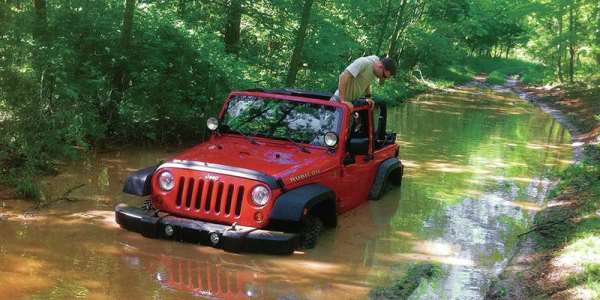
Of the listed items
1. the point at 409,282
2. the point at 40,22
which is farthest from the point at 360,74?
the point at 40,22

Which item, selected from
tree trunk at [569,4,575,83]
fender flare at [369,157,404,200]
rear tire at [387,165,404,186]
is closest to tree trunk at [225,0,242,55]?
rear tire at [387,165,404,186]

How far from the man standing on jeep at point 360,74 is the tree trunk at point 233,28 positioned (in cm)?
771

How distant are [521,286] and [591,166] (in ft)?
22.1

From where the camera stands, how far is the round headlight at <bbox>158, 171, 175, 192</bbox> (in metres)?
6.42

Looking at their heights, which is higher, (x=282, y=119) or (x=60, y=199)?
(x=282, y=119)

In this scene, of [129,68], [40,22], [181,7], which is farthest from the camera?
[181,7]

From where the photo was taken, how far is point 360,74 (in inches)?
337

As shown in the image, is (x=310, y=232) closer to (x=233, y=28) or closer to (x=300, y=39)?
(x=300, y=39)

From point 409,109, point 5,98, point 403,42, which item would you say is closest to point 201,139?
point 5,98

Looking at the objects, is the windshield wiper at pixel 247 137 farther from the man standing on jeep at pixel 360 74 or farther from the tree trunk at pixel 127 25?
the tree trunk at pixel 127 25

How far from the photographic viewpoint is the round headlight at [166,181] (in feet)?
21.0

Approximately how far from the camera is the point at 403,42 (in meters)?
37.4

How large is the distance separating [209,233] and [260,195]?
0.64m

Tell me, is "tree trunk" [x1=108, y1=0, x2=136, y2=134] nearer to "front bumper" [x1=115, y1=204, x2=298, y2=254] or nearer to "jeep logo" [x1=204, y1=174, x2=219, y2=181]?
"front bumper" [x1=115, y1=204, x2=298, y2=254]
